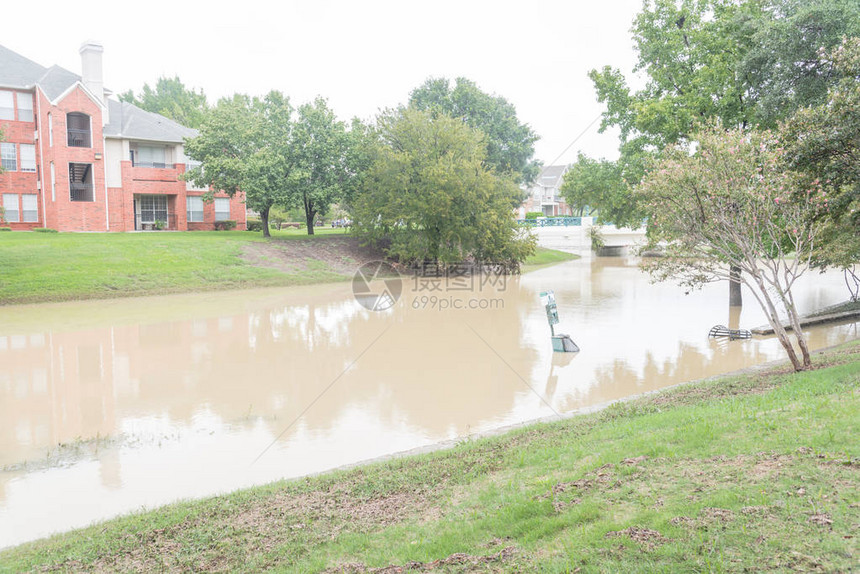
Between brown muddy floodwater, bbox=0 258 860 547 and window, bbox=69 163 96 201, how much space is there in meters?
16.9

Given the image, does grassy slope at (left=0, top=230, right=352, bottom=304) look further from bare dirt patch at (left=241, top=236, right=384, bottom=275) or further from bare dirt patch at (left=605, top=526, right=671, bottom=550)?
bare dirt patch at (left=605, top=526, right=671, bottom=550)

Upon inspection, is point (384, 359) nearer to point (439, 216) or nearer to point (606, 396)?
point (606, 396)

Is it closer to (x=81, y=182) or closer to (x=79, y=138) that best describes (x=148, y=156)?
(x=79, y=138)

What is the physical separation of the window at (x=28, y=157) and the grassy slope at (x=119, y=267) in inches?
296

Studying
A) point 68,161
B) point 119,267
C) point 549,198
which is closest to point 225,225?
point 68,161

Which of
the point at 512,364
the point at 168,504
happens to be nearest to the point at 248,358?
the point at 512,364

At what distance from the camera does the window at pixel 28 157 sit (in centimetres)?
3922

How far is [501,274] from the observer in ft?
134

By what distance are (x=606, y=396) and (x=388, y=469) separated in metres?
6.34

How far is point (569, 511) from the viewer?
5086 mm

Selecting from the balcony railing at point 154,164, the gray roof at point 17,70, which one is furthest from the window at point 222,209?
the gray roof at point 17,70

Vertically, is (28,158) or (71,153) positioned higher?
(71,153)

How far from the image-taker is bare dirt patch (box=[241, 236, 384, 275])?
3575 cm

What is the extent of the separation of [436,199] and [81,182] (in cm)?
2347
